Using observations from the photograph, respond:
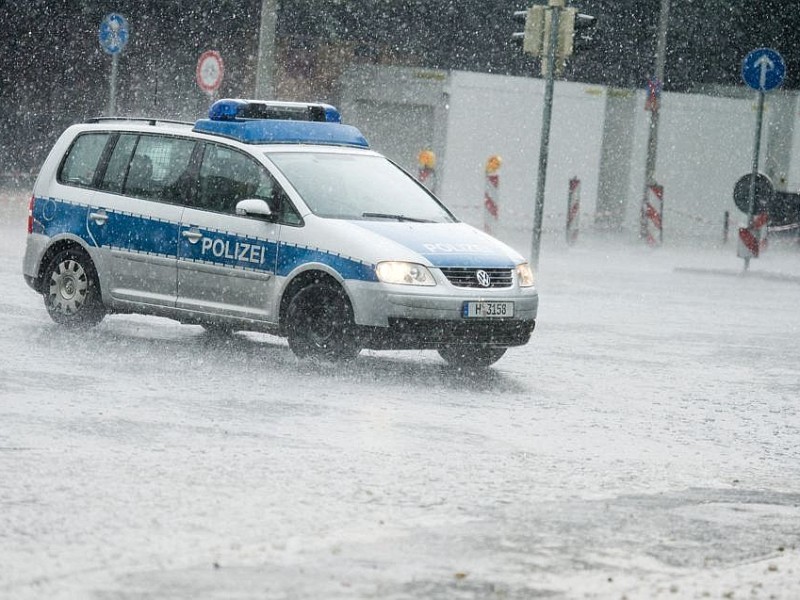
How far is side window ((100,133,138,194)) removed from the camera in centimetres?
1314

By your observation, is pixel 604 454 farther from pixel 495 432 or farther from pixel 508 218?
pixel 508 218

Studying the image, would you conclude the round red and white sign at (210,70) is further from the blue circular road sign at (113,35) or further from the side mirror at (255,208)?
the side mirror at (255,208)

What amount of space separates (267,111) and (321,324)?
87.9 inches

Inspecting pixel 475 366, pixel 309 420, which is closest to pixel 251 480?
pixel 309 420

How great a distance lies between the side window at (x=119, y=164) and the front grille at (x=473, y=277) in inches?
116

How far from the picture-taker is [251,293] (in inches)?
474

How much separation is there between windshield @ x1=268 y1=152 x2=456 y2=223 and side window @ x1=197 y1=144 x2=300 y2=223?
6.0 inches

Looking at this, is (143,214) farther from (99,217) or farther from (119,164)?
(119,164)

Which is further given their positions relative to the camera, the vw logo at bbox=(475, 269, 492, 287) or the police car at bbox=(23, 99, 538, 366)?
the vw logo at bbox=(475, 269, 492, 287)

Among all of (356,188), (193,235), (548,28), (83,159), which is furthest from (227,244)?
(548,28)

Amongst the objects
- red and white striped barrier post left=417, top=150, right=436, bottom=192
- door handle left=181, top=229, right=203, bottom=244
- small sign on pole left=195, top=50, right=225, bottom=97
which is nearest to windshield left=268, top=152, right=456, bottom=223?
door handle left=181, top=229, right=203, bottom=244

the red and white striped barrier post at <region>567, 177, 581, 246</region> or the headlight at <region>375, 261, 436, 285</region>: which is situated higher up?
the headlight at <region>375, 261, 436, 285</region>

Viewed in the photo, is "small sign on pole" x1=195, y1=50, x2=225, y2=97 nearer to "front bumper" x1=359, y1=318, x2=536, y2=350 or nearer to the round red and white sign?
the round red and white sign

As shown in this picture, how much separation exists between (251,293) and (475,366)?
5.44ft
